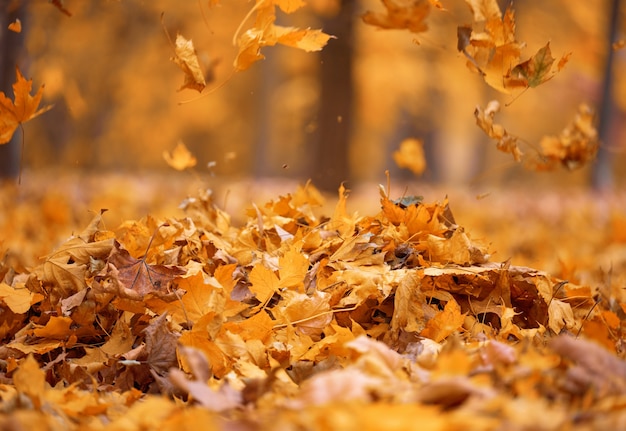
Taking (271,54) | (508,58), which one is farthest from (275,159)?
(508,58)

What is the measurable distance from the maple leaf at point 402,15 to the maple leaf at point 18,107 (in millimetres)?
1124

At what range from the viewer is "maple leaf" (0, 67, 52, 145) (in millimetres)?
2023

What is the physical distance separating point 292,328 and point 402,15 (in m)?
1.24

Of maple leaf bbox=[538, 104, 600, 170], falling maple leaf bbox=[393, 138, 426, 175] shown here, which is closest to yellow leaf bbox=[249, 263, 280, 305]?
falling maple leaf bbox=[393, 138, 426, 175]

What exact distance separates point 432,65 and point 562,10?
2.79 meters

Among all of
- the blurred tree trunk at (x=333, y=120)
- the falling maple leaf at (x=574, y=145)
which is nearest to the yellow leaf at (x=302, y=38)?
the falling maple leaf at (x=574, y=145)

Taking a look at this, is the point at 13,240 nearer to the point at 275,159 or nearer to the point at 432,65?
the point at 432,65

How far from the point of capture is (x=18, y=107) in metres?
→ 2.07

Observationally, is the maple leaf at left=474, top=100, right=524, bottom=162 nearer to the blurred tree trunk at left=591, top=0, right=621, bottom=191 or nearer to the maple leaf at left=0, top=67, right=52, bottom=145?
the maple leaf at left=0, top=67, right=52, bottom=145

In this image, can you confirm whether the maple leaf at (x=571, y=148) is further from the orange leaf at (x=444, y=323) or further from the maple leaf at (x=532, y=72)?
the orange leaf at (x=444, y=323)

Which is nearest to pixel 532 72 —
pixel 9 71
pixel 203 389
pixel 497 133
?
pixel 497 133

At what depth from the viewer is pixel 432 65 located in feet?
48.5

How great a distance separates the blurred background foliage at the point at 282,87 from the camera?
7.70 m

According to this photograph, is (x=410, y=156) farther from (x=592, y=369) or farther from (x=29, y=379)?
(x=29, y=379)
